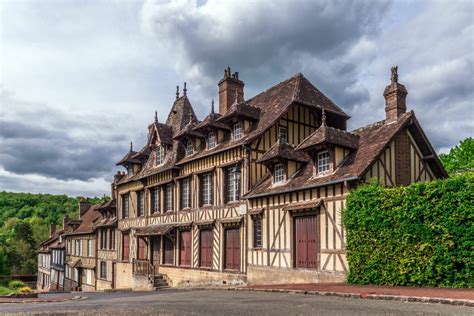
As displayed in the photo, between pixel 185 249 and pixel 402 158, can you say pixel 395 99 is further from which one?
pixel 185 249

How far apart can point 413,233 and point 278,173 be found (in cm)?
641

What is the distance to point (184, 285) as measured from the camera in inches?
902

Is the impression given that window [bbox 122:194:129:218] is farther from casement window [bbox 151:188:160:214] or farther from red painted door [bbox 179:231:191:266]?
red painted door [bbox 179:231:191:266]

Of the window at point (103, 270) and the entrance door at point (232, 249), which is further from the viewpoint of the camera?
the window at point (103, 270)

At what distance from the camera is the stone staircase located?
→ 24100 millimetres

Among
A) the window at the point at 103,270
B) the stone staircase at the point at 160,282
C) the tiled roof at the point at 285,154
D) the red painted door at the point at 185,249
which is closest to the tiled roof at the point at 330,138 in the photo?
the tiled roof at the point at 285,154

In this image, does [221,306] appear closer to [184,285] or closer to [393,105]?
[393,105]

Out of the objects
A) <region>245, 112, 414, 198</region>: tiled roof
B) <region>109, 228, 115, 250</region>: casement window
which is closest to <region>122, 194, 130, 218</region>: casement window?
<region>109, 228, 115, 250</region>: casement window

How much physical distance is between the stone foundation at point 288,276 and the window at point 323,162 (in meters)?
3.37

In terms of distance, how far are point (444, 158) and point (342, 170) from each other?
22.7 metres

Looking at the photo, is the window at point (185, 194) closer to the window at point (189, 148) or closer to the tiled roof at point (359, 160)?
the window at point (189, 148)

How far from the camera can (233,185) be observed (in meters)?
20.6

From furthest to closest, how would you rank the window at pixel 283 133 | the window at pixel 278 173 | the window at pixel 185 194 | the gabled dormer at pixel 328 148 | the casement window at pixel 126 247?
1. the casement window at pixel 126 247
2. the window at pixel 185 194
3. the window at pixel 283 133
4. the window at pixel 278 173
5. the gabled dormer at pixel 328 148

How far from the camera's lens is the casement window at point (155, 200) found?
26688mm
